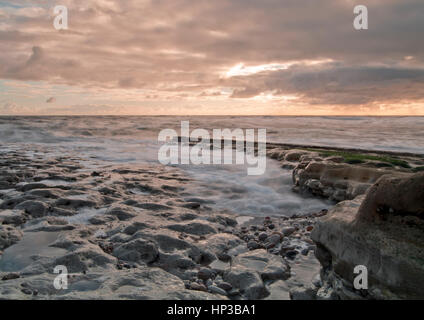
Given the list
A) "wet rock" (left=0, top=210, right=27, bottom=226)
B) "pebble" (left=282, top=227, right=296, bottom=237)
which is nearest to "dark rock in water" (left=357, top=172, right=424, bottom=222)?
"pebble" (left=282, top=227, right=296, bottom=237)

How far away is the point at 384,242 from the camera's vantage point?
9.64ft

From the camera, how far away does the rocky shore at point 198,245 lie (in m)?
3.00

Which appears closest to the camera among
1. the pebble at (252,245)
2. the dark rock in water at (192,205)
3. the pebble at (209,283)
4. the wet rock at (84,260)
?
the pebble at (209,283)

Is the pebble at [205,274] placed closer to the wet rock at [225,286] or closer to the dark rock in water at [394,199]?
the wet rock at [225,286]

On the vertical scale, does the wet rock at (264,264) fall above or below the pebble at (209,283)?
above

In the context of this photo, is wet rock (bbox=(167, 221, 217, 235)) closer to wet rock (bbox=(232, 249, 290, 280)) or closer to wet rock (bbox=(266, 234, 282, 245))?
wet rock (bbox=(266, 234, 282, 245))

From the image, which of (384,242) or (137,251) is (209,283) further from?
(384,242)

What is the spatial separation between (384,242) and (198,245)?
2.62 m

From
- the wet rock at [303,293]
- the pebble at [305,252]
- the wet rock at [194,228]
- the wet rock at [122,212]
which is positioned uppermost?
the wet rock at [122,212]

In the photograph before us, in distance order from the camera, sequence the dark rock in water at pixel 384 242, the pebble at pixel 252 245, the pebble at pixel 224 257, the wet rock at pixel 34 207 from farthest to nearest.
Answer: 1. the wet rock at pixel 34 207
2. the pebble at pixel 252 245
3. the pebble at pixel 224 257
4. the dark rock in water at pixel 384 242

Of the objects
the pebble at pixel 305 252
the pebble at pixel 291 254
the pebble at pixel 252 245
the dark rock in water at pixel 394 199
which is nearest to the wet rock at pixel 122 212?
the pebble at pixel 252 245

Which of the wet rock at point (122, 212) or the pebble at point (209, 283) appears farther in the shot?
the wet rock at point (122, 212)
